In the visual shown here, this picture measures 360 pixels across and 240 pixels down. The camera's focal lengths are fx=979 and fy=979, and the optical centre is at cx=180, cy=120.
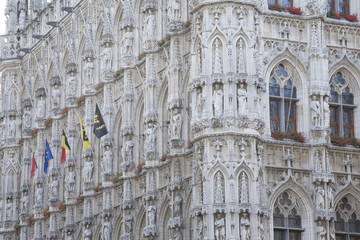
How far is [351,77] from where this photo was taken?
38.2m

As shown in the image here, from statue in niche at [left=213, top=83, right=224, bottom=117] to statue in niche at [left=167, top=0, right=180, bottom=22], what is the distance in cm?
570

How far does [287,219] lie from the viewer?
35.5 m

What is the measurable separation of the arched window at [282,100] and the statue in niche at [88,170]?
39.2 ft

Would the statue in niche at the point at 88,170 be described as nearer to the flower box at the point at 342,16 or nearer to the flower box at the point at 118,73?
the flower box at the point at 118,73

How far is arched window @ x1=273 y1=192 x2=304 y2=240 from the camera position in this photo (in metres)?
35.4

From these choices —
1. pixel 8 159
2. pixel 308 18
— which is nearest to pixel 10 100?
pixel 8 159

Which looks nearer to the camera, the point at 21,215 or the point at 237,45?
the point at 237,45

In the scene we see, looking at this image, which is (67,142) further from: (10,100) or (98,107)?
(10,100)

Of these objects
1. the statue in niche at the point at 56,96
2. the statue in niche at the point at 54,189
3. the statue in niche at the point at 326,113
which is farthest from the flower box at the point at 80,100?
the statue in niche at the point at 326,113

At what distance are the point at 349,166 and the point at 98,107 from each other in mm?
13664

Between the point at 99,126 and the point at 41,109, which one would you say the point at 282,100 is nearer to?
the point at 99,126

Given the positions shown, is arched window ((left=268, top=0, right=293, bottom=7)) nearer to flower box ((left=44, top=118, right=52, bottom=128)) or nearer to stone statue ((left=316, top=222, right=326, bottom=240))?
stone statue ((left=316, top=222, right=326, bottom=240))

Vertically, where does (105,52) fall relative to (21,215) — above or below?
above

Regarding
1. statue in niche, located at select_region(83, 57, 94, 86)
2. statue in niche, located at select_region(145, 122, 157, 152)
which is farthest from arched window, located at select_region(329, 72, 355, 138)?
statue in niche, located at select_region(83, 57, 94, 86)
